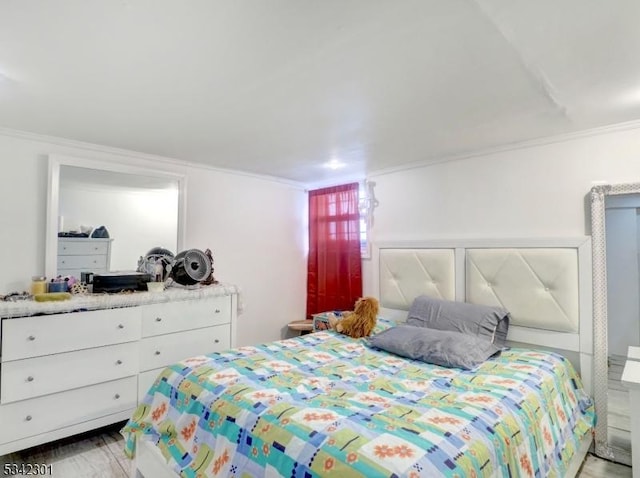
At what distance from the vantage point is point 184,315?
289cm

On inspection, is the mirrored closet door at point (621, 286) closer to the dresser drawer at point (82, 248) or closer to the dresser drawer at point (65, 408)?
the dresser drawer at point (65, 408)

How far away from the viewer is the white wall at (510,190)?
7.86 feet

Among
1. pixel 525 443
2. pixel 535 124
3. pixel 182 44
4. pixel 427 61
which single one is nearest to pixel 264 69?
pixel 182 44

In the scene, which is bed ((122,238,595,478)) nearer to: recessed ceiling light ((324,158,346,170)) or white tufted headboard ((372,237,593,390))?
white tufted headboard ((372,237,593,390))

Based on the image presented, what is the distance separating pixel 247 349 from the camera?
2.33m

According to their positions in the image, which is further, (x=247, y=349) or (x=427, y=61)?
(x=247, y=349)

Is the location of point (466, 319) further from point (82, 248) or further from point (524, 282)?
point (82, 248)

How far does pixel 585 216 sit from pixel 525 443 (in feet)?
5.70

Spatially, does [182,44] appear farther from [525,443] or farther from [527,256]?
[527,256]

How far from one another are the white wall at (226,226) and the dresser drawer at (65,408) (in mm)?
895

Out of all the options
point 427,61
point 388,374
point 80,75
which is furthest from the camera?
point 388,374

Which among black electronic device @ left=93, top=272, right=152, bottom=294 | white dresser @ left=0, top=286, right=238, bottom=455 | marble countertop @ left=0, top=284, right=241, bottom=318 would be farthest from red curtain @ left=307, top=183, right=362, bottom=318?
black electronic device @ left=93, top=272, right=152, bottom=294

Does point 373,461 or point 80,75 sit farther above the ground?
point 80,75

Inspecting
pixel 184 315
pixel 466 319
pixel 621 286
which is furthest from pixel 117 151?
pixel 621 286
